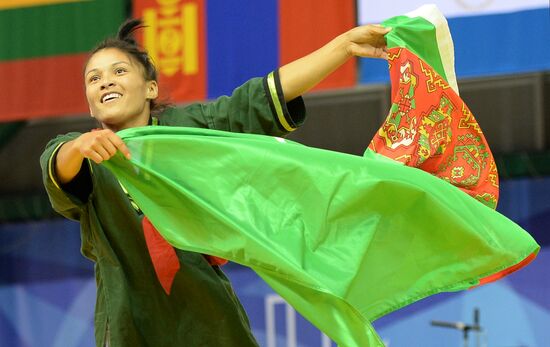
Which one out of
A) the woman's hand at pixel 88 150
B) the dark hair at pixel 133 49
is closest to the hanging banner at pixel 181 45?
the dark hair at pixel 133 49

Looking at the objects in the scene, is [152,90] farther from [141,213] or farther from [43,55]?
[43,55]

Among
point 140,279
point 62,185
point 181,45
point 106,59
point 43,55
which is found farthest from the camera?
point 43,55

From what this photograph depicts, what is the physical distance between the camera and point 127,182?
2068mm

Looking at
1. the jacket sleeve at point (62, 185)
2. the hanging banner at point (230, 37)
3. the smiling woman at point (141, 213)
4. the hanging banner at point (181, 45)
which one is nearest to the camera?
the jacket sleeve at point (62, 185)

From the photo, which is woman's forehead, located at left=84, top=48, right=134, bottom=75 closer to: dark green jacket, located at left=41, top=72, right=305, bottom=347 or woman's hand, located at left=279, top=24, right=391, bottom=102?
dark green jacket, located at left=41, top=72, right=305, bottom=347

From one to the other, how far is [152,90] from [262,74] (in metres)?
1.83

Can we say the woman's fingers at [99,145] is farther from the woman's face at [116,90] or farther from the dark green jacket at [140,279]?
the woman's face at [116,90]

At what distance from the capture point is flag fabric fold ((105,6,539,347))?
1984 millimetres

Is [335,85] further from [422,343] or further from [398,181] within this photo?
[398,181]

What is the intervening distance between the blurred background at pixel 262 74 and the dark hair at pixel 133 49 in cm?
172

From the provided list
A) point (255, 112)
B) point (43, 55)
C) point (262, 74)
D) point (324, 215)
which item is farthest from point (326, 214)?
point (43, 55)

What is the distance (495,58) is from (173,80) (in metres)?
1.31

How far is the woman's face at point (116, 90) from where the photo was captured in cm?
225

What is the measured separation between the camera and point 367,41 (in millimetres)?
2309
